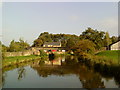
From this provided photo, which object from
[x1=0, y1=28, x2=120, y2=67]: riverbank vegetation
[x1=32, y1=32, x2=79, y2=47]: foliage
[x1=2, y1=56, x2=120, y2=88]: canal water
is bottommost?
[x1=2, y1=56, x2=120, y2=88]: canal water

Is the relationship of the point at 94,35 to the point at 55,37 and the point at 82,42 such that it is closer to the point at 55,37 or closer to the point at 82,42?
the point at 82,42

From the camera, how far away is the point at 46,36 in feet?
353

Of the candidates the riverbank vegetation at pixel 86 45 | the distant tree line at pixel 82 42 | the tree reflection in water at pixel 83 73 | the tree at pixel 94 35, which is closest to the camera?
the tree reflection in water at pixel 83 73

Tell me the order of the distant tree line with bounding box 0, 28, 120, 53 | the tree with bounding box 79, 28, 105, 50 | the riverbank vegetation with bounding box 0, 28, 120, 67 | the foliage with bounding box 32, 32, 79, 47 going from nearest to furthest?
the riverbank vegetation with bounding box 0, 28, 120, 67, the distant tree line with bounding box 0, 28, 120, 53, the tree with bounding box 79, 28, 105, 50, the foliage with bounding box 32, 32, 79, 47

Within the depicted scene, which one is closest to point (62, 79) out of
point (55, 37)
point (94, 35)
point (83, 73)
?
point (83, 73)

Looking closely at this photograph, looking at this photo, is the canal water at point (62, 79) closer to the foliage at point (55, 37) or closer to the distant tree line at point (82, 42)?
the distant tree line at point (82, 42)

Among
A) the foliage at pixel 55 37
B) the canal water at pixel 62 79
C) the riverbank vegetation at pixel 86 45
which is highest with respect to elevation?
the foliage at pixel 55 37

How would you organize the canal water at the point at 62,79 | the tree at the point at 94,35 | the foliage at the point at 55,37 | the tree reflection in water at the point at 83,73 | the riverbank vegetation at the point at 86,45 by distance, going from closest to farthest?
the canal water at the point at 62,79, the tree reflection in water at the point at 83,73, the riverbank vegetation at the point at 86,45, the tree at the point at 94,35, the foliage at the point at 55,37

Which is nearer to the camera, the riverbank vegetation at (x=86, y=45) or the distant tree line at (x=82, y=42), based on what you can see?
the riverbank vegetation at (x=86, y=45)

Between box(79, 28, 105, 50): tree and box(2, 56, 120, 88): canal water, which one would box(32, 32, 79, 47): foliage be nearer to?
box(79, 28, 105, 50): tree

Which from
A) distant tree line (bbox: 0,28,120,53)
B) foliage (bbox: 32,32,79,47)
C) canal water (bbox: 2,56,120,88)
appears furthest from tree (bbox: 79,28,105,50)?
foliage (bbox: 32,32,79,47)

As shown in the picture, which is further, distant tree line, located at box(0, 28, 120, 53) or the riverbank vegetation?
distant tree line, located at box(0, 28, 120, 53)

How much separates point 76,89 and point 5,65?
642 inches

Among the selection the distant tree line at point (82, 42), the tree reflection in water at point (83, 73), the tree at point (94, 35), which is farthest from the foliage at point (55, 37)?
the tree reflection in water at point (83, 73)
